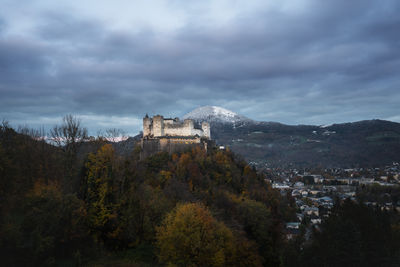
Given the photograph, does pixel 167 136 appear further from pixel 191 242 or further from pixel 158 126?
pixel 191 242

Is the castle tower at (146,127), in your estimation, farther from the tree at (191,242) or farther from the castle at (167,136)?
the tree at (191,242)

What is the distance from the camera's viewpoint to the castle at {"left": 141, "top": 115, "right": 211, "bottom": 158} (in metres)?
74.6

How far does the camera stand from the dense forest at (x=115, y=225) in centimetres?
2481

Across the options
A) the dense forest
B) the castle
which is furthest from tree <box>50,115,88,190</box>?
the castle

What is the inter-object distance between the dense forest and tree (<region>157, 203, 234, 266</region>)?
9 centimetres

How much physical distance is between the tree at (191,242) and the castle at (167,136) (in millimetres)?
42525

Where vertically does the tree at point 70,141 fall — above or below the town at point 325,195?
above

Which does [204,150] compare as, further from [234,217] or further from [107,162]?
[107,162]

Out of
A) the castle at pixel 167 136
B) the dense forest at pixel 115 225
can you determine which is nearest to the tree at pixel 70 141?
the dense forest at pixel 115 225

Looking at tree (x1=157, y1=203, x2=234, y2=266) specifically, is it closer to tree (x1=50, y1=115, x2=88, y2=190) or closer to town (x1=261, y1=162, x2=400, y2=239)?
tree (x1=50, y1=115, x2=88, y2=190)

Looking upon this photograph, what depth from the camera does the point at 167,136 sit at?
7675 centimetres

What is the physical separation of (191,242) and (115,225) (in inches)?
303

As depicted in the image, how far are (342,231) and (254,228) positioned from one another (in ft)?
47.4

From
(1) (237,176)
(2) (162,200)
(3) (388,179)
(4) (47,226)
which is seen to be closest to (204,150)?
(1) (237,176)
